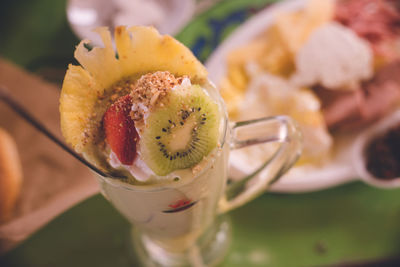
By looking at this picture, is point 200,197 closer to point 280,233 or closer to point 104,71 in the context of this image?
point 104,71

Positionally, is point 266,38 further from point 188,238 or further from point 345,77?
point 188,238

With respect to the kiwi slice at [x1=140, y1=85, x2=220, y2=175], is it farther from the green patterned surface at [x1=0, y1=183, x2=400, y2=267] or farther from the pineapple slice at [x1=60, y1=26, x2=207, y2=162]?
the green patterned surface at [x1=0, y1=183, x2=400, y2=267]

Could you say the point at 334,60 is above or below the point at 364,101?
above

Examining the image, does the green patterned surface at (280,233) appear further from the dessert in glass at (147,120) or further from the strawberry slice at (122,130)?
the strawberry slice at (122,130)

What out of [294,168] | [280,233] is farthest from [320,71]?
[280,233]

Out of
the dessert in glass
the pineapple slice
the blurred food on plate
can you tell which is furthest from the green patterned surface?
the pineapple slice

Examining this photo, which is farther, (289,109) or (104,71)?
(289,109)

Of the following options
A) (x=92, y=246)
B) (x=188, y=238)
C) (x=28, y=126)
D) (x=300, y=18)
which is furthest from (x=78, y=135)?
(x=300, y=18)
